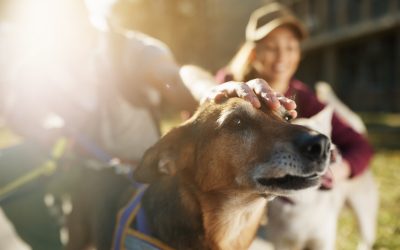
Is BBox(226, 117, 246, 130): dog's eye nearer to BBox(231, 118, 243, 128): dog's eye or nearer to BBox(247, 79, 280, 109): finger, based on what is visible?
BBox(231, 118, 243, 128): dog's eye

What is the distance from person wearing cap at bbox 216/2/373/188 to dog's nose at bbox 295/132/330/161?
4.25 feet

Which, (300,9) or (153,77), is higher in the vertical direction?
(153,77)

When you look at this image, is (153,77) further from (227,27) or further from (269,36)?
(227,27)

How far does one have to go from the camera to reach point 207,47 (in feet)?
98.5

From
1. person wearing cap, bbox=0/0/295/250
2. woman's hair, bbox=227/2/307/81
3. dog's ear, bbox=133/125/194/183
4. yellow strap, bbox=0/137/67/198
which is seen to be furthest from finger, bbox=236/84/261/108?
yellow strap, bbox=0/137/67/198

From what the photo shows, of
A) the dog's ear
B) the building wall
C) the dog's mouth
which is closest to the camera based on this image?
the dog's mouth

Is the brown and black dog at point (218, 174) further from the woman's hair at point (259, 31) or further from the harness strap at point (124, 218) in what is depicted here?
the woman's hair at point (259, 31)

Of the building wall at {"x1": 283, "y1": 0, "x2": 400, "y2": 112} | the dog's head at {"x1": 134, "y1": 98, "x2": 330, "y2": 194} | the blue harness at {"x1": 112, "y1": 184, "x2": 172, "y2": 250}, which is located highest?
the dog's head at {"x1": 134, "y1": 98, "x2": 330, "y2": 194}

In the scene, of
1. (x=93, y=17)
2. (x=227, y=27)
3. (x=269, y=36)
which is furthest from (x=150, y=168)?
(x=227, y=27)

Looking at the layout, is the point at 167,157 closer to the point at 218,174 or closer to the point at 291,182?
the point at 218,174

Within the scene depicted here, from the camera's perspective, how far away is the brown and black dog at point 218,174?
8.34ft

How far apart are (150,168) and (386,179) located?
20.4 feet

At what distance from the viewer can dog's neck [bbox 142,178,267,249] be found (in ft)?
9.00

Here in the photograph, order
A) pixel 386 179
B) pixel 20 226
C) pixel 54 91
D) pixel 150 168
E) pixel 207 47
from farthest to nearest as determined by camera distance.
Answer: pixel 207 47
pixel 386 179
pixel 20 226
pixel 54 91
pixel 150 168
